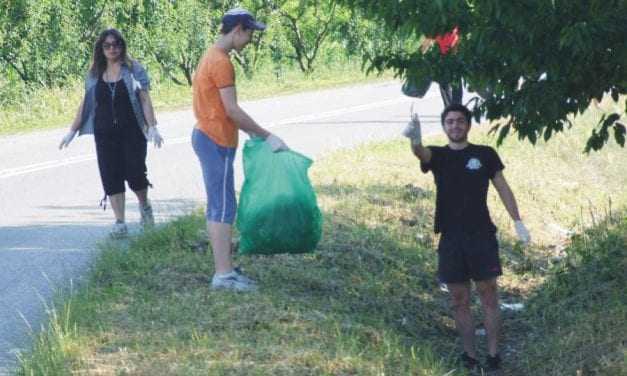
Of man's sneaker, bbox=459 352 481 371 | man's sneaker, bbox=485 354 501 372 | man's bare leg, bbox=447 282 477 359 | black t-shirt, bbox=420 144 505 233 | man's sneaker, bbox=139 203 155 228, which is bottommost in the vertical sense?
man's sneaker, bbox=485 354 501 372

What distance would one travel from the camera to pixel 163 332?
7.07m

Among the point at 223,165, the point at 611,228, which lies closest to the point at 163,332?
the point at 223,165

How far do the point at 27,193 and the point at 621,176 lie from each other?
677 centimetres

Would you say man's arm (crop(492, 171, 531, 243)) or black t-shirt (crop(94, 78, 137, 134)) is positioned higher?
black t-shirt (crop(94, 78, 137, 134))

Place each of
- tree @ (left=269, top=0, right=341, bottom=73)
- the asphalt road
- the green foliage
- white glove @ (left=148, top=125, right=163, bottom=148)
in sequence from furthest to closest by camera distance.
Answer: tree @ (left=269, top=0, right=341, bottom=73), the green foliage, white glove @ (left=148, top=125, right=163, bottom=148), the asphalt road

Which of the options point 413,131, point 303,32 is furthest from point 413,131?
point 303,32

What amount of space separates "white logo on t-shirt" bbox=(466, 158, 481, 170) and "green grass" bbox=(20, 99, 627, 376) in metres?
1.03

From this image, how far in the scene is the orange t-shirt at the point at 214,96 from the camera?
26.0 feet

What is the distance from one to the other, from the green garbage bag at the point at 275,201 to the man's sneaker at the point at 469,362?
45.3 inches

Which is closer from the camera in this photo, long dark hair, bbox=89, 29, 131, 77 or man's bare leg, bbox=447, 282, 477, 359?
man's bare leg, bbox=447, 282, 477, 359

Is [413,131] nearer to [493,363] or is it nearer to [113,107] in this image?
[493,363]

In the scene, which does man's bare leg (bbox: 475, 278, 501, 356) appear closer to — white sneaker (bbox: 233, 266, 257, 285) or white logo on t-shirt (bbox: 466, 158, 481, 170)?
white logo on t-shirt (bbox: 466, 158, 481, 170)

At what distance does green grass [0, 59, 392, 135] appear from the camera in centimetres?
2113

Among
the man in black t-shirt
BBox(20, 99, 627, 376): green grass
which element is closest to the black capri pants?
BBox(20, 99, 627, 376): green grass
